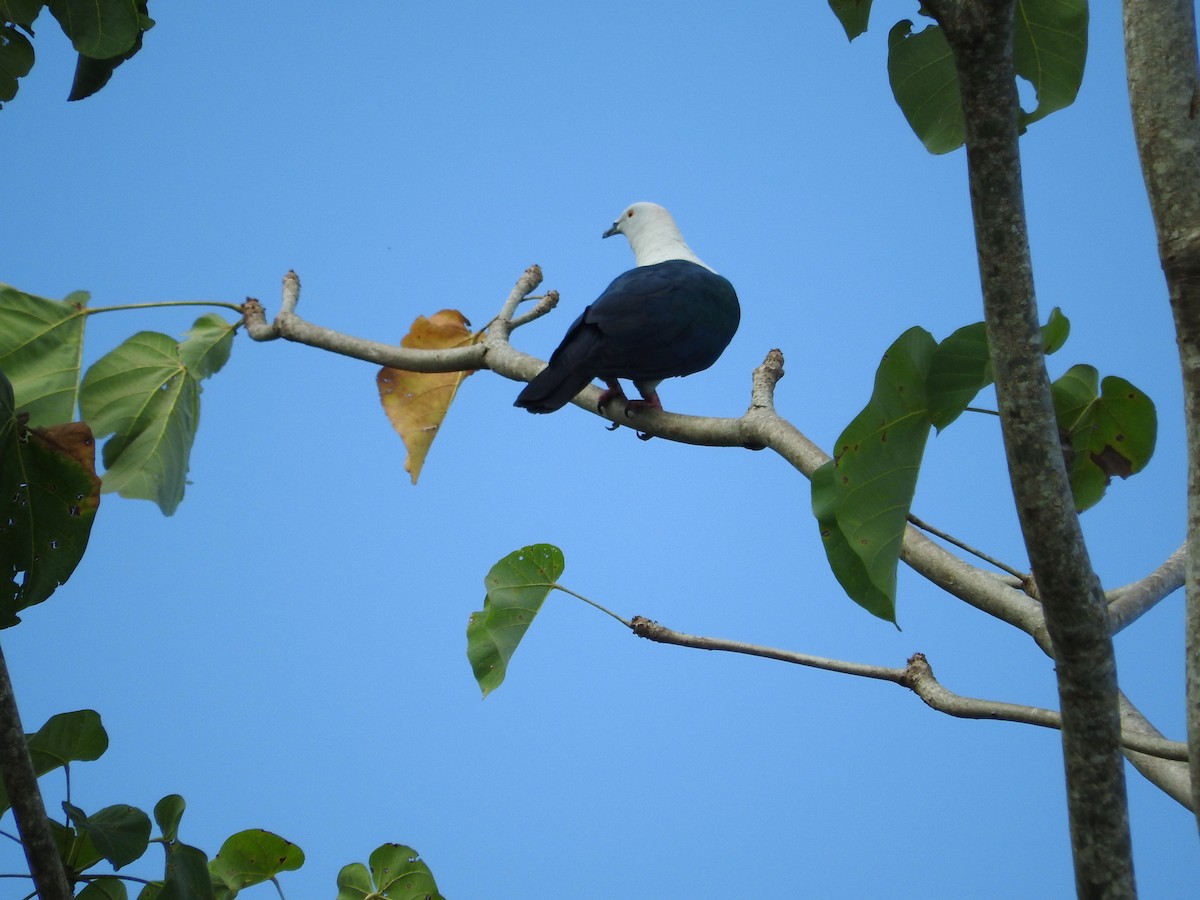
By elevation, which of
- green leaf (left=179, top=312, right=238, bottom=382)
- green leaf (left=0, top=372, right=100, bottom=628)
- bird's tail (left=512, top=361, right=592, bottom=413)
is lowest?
green leaf (left=0, top=372, right=100, bottom=628)

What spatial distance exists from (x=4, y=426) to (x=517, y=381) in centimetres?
106

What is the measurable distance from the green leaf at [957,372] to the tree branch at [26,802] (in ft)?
3.79

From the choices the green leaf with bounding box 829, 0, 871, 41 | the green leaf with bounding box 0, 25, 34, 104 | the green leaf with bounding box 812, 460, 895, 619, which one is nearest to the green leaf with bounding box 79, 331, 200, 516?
the green leaf with bounding box 0, 25, 34, 104

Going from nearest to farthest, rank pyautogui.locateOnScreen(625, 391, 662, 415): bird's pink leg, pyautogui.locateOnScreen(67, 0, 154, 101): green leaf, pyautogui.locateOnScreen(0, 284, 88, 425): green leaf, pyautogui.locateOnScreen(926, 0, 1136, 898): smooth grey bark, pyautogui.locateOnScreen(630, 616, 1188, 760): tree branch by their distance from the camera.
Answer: pyautogui.locateOnScreen(926, 0, 1136, 898): smooth grey bark → pyautogui.locateOnScreen(630, 616, 1188, 760): tree branch → pyautogui.locateOnScreen(67, 0, 154, 101): green leaf → pyautogui.locateOnScreen(0, 284, 88, 425): green leaf → pyautogui.locateOnScreen(625, 391, 662, 415): bird's pink leg

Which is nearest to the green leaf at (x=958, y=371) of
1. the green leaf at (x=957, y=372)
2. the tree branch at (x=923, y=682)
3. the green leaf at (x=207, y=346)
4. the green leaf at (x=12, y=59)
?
the green leaf at (x=957, y=372)

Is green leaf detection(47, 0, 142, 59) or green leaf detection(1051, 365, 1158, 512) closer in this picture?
green leaf detection(1051, 365, 1158, 512)

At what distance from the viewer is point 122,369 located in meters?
2.24

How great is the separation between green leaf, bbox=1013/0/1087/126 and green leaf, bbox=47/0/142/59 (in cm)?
132

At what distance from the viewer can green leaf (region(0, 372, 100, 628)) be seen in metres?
1.57

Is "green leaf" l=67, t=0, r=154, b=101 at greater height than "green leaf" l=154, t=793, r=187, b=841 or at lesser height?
greater

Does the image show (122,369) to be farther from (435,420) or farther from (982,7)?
(982,7)

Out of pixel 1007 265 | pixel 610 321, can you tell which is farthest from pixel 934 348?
pixel 610 321

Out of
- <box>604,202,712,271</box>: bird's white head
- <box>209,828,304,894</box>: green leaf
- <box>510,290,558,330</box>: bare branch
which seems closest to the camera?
<box>209,828,304,894</box>: green leaf

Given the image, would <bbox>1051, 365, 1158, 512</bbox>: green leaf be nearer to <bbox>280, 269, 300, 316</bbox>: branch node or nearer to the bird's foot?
the bird's foot
